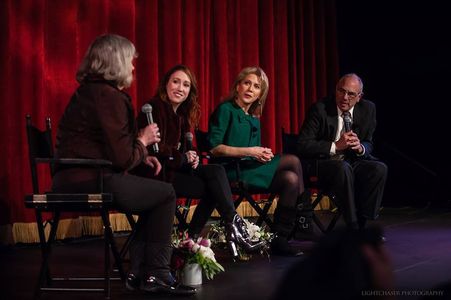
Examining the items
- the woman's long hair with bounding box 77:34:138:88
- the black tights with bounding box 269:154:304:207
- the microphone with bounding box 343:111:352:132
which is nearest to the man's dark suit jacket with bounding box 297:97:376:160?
the microphone with bounding box 343:111:352:132

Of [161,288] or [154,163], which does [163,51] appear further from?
[161,288]

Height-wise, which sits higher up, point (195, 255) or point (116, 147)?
point (116, 147)

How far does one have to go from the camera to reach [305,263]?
0.82 m

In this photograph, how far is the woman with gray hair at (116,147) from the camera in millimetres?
2689

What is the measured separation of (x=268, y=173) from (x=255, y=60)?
2.65 meters

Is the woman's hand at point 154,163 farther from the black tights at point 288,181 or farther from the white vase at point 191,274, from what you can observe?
the black tights at point 288,181

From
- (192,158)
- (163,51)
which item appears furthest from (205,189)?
(163,51)

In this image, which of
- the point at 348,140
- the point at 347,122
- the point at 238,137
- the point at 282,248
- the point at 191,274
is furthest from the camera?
the point at 347,122

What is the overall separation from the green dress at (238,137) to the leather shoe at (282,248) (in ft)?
1.21

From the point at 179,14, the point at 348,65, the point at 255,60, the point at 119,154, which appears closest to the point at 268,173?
the point at 119,154

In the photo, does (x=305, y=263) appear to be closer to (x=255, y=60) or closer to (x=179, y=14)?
(x=179, y=14)

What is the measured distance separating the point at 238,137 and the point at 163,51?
1795 mm

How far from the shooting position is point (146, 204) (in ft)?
9.03

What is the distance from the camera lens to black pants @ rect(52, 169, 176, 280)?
8.93 ft
